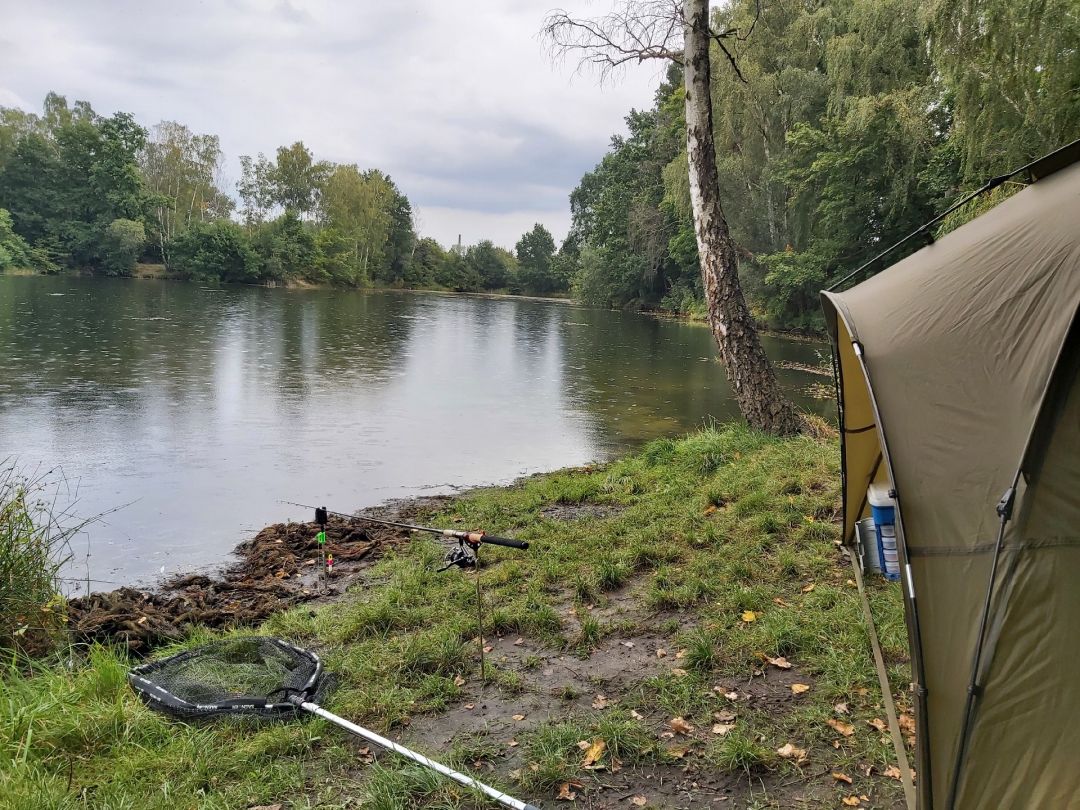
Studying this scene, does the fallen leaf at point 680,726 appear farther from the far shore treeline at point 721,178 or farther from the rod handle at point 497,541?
the far shore treeline at point 721,178

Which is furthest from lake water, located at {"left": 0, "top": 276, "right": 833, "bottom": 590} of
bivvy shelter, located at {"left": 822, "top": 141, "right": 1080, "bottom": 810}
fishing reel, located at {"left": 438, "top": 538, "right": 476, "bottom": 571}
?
bivvy shelter, located at {"left": 822, "top": 141, "right": 1080, "bottom": 810}

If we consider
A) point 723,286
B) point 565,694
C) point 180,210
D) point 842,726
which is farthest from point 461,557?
point 180,210

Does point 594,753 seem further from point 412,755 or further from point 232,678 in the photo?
point 232,678

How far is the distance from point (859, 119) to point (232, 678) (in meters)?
22.8

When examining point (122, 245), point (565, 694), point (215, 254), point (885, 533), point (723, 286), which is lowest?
point (565, 694)

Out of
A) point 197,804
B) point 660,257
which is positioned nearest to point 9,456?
point 197,804

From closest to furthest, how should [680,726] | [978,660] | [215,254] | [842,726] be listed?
[978,660] → [842,726] → [680,726] → [215,254]

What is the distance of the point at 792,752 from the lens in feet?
8.72

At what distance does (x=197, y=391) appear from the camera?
1306cm

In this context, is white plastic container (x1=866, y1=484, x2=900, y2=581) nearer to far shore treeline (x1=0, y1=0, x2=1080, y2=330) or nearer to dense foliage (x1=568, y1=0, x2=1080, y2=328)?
far shore treeline (x1=0, y1=0, x2=1080, y2=330)

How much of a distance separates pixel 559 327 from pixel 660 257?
45.3ft

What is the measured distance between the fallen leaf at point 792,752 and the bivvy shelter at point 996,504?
544 mm

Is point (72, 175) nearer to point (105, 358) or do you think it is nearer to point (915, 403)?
point (105, 358)

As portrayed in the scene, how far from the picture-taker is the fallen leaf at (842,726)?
8.98 feet
